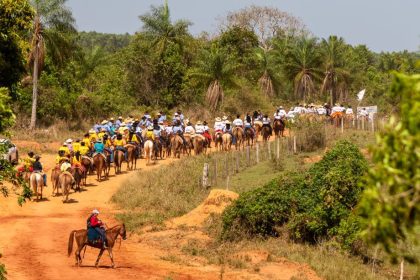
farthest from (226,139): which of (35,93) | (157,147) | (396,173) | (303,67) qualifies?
(396,173)

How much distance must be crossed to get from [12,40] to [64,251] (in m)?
6.19

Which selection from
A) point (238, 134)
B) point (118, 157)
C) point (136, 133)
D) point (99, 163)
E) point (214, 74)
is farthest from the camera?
point (214, 74)

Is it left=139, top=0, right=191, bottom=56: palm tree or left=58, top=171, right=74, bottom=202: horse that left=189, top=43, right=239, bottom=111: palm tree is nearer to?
left=139, top=0, right=191, bottom=56: palm tree

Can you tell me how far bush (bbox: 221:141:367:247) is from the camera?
2069 centimetres

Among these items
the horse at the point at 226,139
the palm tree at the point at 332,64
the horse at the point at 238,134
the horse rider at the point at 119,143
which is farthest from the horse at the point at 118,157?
the palm tree at the point at 332,64

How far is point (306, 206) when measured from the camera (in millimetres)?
21469

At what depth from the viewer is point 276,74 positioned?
58.8m

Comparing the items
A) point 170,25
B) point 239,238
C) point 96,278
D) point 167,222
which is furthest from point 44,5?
point 96,278

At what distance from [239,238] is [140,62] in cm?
3502

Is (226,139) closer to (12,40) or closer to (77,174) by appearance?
(77,174)

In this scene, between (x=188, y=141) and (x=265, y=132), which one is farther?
(x=265, y=132)

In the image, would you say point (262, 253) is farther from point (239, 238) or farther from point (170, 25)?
point (170, 25)

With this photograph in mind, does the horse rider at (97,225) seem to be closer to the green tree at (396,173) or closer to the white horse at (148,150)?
the green tree at (396,173)

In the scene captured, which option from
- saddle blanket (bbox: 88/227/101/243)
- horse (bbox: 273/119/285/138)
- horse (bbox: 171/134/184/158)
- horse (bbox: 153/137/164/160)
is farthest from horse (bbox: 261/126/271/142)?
saddle blanket (bbox: 88/227/101/243)
